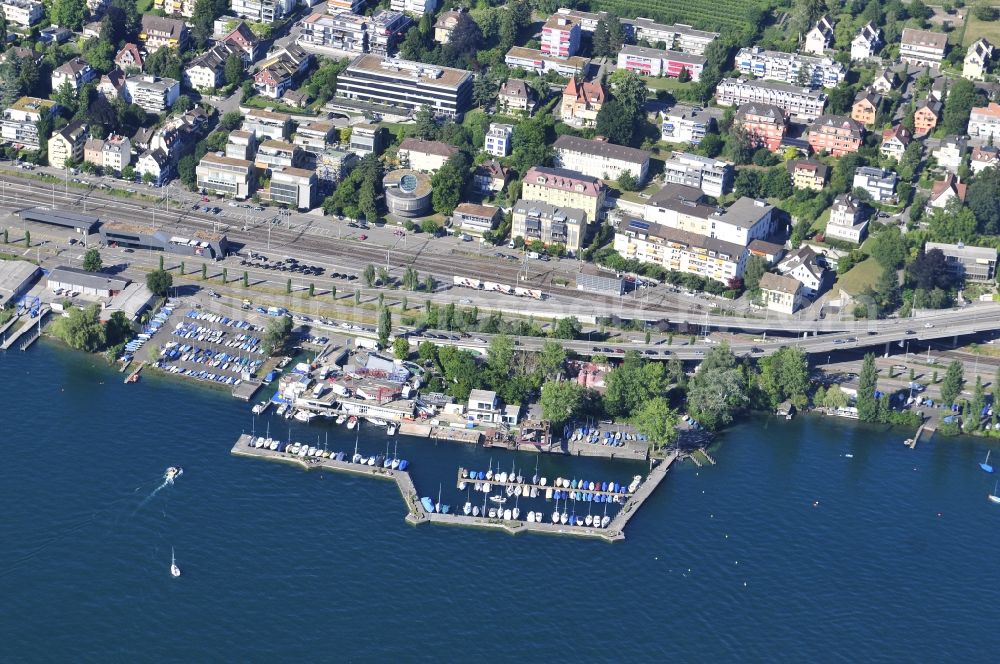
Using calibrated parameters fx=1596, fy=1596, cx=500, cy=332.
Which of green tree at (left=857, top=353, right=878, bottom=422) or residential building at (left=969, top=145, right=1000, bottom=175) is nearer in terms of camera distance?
green tree at (left=857, top=353, right=878, bottom=422)

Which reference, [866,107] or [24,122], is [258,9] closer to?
[24,122]

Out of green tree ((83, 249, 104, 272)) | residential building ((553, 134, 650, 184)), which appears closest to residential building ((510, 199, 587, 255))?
residential building ((553, 134, 650, 184))

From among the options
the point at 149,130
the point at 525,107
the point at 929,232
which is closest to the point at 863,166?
the point at 929,232

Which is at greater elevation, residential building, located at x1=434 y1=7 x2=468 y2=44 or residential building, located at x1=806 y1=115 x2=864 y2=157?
residential building, located at x1=434 y1=7 x2=468 y2=44

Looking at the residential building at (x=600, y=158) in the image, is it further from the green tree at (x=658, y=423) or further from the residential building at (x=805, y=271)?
the green tree at (x=658, y=423)

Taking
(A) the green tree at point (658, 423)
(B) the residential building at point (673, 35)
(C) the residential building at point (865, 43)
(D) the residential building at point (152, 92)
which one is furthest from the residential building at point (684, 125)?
(D) the residential building at point (152, 92)

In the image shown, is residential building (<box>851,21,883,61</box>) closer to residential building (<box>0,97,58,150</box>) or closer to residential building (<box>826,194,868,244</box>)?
residential building (<box>826,194,868,244</box>)

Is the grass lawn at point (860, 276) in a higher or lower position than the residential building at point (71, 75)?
lower
